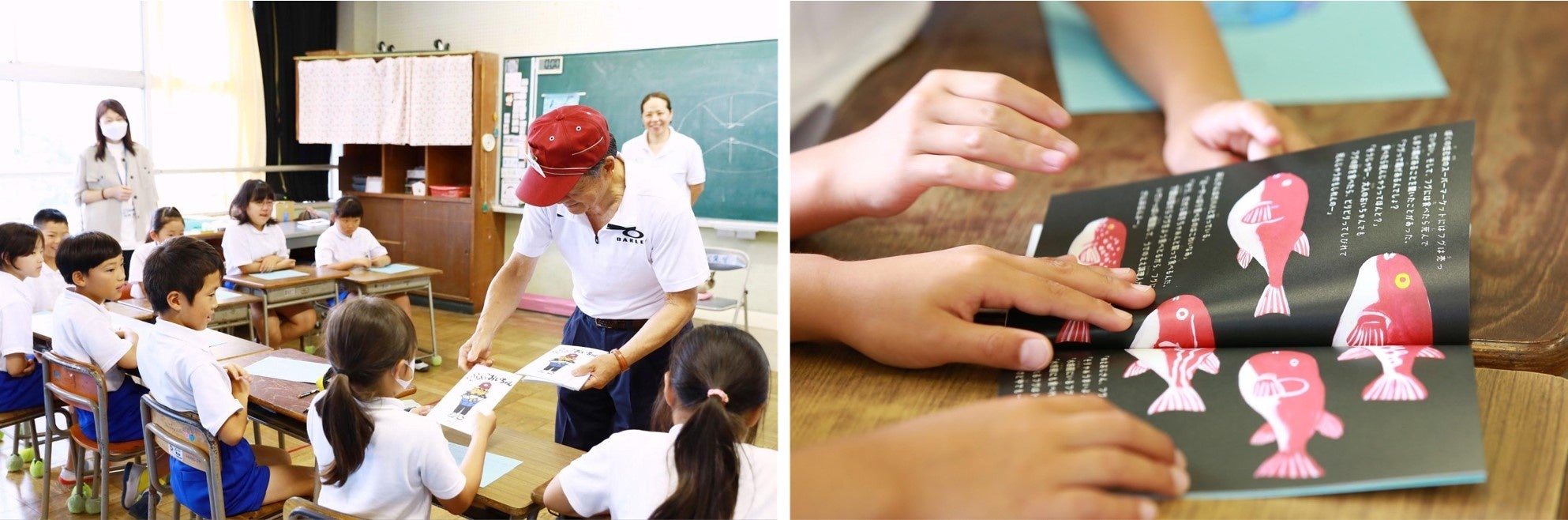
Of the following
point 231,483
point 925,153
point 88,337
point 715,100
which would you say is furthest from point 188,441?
point 715,100

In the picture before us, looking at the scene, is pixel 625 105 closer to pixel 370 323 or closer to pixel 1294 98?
pixel 370 323

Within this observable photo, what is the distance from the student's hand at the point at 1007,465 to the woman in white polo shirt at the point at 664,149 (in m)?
2.80

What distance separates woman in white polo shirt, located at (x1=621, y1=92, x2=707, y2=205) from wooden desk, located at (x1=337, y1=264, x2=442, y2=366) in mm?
853

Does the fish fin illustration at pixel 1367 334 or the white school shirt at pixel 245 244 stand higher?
the fish fin illustration at pixel 1367 334

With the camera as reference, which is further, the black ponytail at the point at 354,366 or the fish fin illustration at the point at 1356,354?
the black ponytail at the point at 354,366

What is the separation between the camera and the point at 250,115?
334 cm

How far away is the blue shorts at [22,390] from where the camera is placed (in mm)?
→ 1877

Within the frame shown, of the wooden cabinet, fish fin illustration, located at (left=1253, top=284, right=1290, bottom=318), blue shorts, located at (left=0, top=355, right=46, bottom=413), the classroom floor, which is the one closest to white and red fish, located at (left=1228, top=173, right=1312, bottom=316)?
fish fin illustration, located at (left=1253, top=284, right=1290, bottom=318)

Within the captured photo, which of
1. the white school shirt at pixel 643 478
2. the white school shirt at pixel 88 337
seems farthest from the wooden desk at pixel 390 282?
the white school shirt at pixel 643 478

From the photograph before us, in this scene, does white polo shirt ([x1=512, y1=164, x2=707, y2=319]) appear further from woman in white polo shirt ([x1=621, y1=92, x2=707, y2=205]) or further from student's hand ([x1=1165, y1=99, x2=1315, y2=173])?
woman in white polo shirt ([x1=621, y1=92, x2=707, y2=205])

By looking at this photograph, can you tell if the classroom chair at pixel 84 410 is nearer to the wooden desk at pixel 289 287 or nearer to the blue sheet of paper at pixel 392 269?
the wooden desk at pixel 289 287

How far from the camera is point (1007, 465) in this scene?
41cm

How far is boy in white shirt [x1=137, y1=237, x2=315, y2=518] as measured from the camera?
55.6 inches

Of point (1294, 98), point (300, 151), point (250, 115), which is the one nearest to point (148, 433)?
point (1294, 98)
